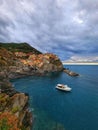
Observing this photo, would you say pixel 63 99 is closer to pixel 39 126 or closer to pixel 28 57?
pixel 39 126

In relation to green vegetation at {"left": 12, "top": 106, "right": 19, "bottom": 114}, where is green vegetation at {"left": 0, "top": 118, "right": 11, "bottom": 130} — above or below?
above

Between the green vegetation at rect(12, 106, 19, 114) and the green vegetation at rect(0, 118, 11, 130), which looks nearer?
the green vegetation at rect(0, 118, 11, 130)

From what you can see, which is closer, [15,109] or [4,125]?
[4,125]

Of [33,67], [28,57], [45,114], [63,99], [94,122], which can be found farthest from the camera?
[28,57]

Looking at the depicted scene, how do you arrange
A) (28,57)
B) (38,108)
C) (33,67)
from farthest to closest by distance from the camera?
(28,57)
(33,67)
(38,108)

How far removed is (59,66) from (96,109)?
12970 cm

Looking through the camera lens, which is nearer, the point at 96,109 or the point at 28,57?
the point at 96,109

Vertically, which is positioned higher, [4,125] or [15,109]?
[4,125]

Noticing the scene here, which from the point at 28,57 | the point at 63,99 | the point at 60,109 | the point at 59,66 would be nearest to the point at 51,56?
the point at 59,66

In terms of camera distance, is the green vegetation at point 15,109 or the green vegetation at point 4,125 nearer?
the green vegetation at point 4,125

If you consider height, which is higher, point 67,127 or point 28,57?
point 28,57

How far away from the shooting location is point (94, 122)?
4709 centimetres

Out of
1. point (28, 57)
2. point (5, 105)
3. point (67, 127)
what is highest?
point (28, 57)

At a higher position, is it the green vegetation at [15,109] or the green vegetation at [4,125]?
the green vegetation at [4,125]
